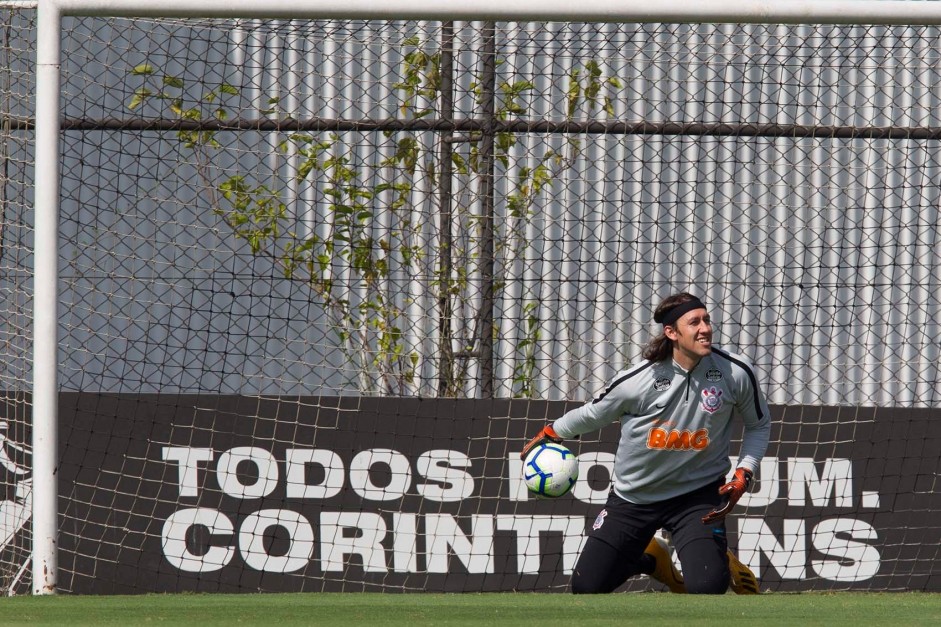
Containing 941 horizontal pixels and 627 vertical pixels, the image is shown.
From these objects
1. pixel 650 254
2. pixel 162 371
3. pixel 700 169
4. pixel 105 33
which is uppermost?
pixel 105 33

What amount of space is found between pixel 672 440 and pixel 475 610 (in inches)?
58.3

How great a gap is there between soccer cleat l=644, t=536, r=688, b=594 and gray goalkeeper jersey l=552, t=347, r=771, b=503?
12.4 inches

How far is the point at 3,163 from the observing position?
6.32m

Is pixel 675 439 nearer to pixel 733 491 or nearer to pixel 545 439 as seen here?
pixel 733 491

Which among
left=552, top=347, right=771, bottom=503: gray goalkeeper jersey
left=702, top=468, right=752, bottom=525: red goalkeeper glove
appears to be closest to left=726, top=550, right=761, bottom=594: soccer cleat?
left=702, top=468, right=752, bottom=525: red goalkeeper glove

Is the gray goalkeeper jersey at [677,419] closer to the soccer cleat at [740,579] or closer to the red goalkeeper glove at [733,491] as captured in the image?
the red goalkeeper glove at [733,491]

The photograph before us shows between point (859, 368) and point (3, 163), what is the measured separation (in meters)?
5.46

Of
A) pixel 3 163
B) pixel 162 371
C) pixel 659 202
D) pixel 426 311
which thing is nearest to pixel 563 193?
pixel 659 202

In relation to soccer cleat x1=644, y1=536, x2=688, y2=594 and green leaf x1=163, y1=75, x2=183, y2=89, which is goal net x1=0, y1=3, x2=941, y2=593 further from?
soccer cleat x1=644, y1=536, x2=688, y2=594

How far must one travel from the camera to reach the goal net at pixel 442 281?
6480mm

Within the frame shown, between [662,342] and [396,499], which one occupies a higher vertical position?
[662,342]

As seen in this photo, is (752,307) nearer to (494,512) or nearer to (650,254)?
(650,254)

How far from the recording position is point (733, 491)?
206 inches

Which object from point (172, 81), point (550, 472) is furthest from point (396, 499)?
point (172, 81)
